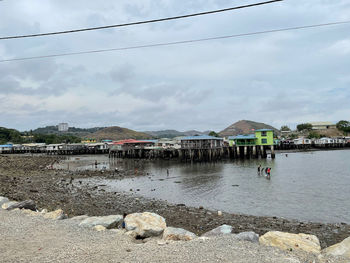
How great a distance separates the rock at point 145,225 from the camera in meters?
8.50

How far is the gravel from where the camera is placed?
599cm

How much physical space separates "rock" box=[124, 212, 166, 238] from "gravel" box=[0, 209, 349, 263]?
1.97ft

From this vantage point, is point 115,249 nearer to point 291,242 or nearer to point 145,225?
point 145,225

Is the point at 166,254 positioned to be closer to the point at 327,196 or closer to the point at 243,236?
the point at 243,236

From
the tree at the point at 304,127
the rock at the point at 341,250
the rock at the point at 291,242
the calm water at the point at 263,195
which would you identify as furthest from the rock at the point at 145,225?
the tree at the point at 304,127

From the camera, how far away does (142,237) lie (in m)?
8.44

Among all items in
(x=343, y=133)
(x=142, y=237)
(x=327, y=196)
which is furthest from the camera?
(x=343, y=133)

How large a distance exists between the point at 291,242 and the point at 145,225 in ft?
14.5

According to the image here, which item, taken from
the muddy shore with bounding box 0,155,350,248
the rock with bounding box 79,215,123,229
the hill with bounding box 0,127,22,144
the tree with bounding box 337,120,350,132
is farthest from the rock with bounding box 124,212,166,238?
the tree with bounding box 337,120,350,132

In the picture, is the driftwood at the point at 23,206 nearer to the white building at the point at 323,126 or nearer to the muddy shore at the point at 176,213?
the muddy shore at the point at 176,213

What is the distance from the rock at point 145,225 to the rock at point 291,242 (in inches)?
129

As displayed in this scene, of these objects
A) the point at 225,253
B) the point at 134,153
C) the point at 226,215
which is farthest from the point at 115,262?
the point at 134,153

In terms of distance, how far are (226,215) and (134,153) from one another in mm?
49343

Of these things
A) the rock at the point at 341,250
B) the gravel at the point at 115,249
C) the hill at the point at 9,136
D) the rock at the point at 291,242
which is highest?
the hill at the point at 9,136
